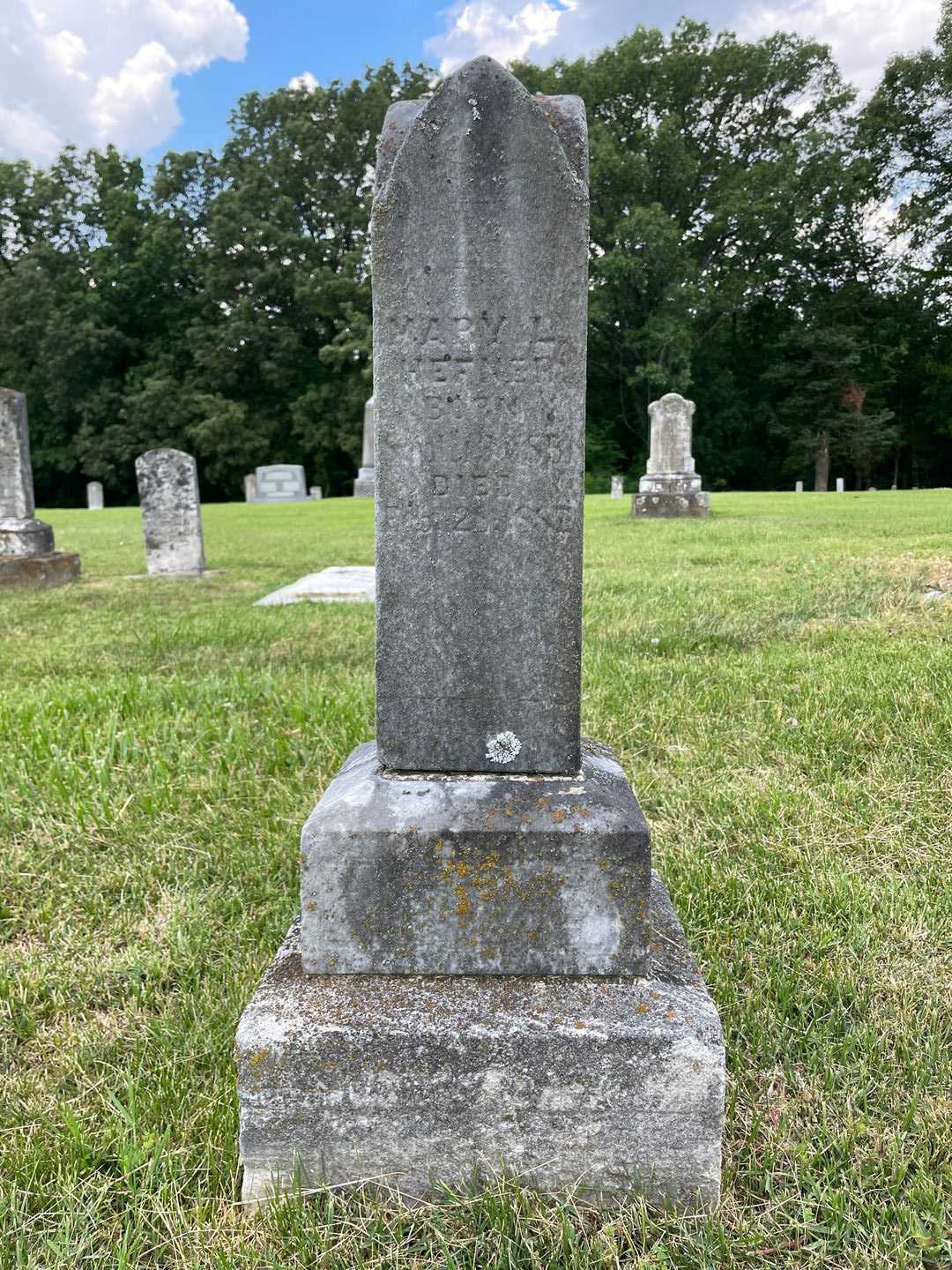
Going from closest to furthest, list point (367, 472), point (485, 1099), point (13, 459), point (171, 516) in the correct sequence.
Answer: point (485, 1099)
point (13, 459)
point (171, 516)
point (367, 472)

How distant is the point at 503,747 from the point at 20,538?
356 inches

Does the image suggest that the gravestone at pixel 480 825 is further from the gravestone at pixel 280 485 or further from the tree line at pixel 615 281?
the tree line at pixel 615 281

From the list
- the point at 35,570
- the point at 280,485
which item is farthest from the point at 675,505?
the point at 280,485

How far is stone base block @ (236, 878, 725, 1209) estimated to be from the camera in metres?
1.58

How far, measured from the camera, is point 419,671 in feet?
5.81

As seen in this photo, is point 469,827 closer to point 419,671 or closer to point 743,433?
point 419,671

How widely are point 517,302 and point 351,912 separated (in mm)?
1239

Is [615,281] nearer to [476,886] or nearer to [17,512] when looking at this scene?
[17,512]

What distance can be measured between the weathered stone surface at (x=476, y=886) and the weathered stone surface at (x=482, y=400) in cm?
20

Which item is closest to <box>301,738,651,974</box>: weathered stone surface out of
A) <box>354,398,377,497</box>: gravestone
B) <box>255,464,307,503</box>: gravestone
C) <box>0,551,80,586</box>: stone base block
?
<box>0,551,80,586</box>: stone base block

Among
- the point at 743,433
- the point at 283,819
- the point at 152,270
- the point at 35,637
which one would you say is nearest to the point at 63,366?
the point at 152,270

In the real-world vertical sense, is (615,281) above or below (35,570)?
above

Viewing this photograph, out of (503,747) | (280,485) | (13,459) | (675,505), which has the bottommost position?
(503,747)

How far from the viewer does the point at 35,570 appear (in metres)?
9.22
